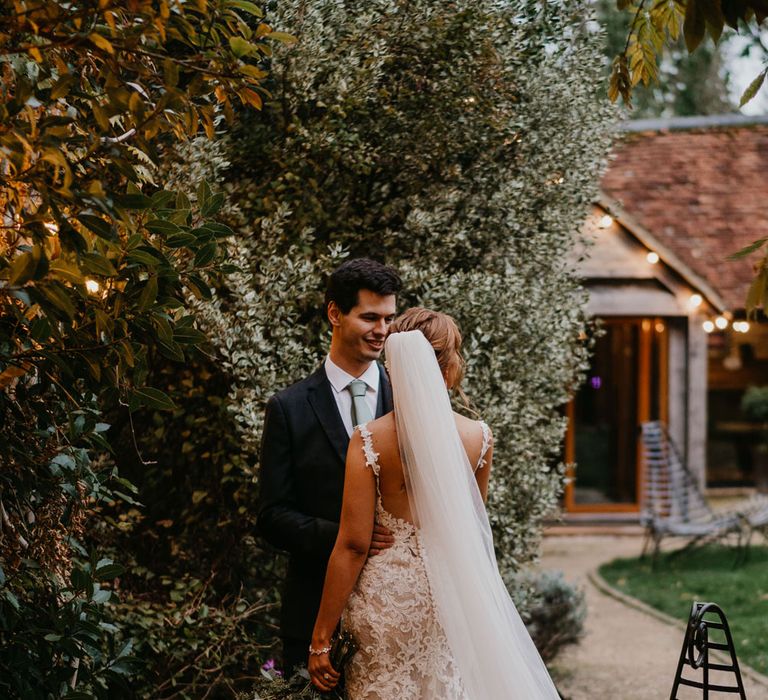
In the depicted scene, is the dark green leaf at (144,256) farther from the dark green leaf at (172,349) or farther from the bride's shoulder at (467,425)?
the bride's shoulder at (467,425)

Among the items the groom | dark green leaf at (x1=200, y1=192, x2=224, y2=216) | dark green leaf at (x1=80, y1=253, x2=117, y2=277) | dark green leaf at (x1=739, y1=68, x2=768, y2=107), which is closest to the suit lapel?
the groom

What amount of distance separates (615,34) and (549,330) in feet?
68.3

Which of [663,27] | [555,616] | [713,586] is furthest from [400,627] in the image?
[713,586]

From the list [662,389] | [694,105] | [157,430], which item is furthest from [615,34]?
[157,430]

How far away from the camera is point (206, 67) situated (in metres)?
3.24

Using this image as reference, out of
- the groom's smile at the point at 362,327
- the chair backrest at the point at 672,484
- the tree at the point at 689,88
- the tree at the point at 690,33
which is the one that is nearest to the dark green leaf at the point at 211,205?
the groom's smile at the point at 362,327

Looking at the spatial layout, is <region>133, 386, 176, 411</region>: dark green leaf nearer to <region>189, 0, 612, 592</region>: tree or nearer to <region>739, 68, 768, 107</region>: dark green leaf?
<region>189, 0, 612, 592</region>: tree

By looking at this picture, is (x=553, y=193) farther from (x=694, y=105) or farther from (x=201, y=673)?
(x=694, y=105)

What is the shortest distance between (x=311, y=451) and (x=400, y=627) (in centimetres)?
73

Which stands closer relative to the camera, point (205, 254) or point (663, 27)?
point (205, 254)

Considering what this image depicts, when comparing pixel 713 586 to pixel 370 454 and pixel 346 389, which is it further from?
pixel 370 454

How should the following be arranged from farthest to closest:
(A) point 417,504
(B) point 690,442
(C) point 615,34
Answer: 1. (C) point 615,34
2. (B) point 690,442
3. (A) point 417,504

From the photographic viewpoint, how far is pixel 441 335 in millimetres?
3326

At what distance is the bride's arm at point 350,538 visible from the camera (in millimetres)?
3145
